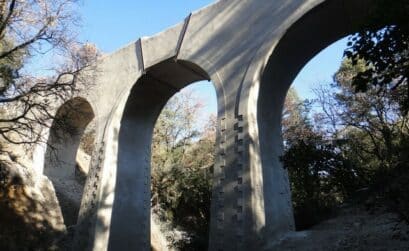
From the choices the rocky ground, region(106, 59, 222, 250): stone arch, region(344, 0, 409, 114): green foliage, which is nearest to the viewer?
region(344, 0, 409, 114): green foliage

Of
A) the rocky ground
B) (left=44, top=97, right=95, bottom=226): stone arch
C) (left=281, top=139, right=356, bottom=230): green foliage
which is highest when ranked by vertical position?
(left=44, top=97, right=95, bottom=226): stone arch

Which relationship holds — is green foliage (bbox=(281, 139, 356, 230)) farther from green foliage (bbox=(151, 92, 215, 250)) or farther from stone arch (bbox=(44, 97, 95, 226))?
stone arch (bbox=(44, 97, 95, 226))

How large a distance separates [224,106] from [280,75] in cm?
128

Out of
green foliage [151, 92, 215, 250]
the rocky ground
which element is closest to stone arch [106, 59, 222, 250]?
green foliage [151, 92, 215, 250]

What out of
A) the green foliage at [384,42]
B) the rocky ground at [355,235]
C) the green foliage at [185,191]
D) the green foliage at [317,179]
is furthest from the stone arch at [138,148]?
the green foliage at [384,42]

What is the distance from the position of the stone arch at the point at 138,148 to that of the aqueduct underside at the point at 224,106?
0.03m

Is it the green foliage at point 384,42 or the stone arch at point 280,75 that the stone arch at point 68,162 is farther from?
the green foliage at point 384,42

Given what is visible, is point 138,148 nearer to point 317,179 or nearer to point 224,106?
point 224,106

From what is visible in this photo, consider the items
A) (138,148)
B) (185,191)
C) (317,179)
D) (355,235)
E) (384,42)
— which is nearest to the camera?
(384,42)

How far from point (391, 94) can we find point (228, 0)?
651 cm

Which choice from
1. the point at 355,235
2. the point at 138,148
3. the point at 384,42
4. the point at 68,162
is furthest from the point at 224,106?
the point at 68,162

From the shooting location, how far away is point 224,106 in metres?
7.15

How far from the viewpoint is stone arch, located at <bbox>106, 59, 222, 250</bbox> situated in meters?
8.82

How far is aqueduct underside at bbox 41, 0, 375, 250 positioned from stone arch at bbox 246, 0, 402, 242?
2 cm
